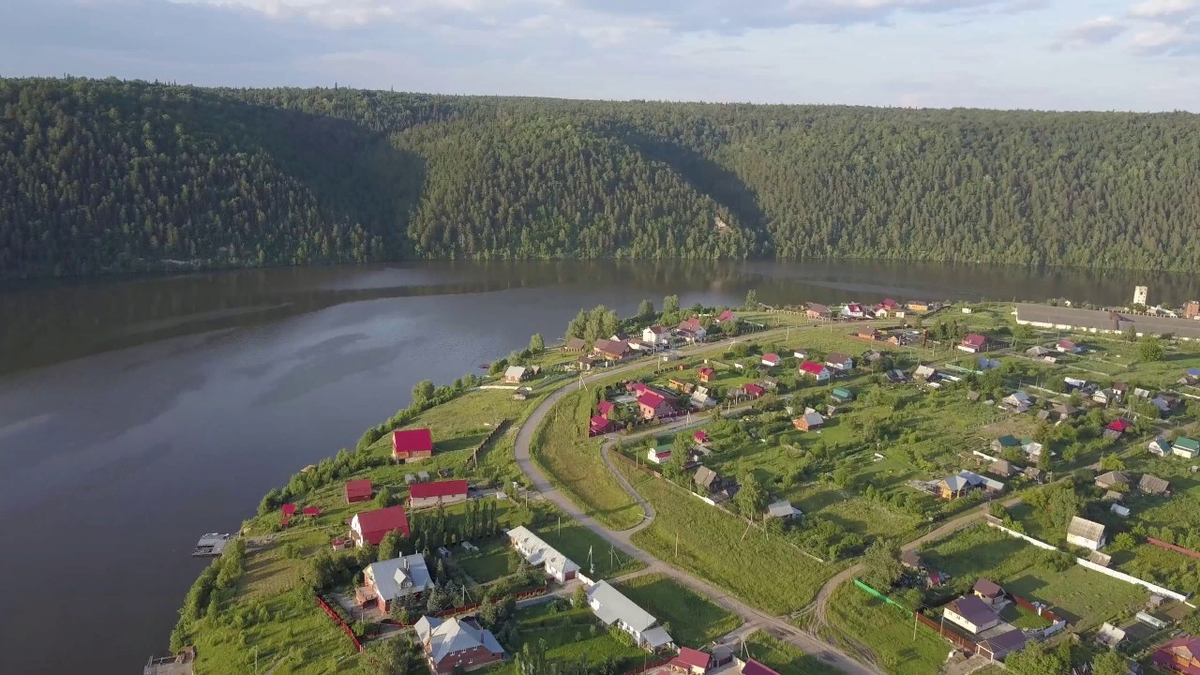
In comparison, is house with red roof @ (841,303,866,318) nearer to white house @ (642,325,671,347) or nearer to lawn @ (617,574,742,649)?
white house @ (642,325,671,347)

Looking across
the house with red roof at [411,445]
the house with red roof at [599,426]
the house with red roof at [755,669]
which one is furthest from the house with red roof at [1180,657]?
the house with red roof at [411,445]

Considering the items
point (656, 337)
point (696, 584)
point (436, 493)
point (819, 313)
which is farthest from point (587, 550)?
point (819, 313)

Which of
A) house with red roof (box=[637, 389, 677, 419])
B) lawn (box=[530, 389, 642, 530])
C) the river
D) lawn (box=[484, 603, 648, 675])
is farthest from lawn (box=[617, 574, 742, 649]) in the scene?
house with red roof (box=[637, 389, 677, 419])

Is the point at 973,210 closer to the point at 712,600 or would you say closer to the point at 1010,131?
the point at 1010,131

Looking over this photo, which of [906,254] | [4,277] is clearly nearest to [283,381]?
[4,277]

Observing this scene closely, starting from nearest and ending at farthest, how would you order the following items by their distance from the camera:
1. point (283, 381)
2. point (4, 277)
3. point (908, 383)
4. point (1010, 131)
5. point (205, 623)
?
1. point (205, 623)
2. point (908, 383)
3. point (283, 381)
4. point (4, 277)
5. point (1010, 131)

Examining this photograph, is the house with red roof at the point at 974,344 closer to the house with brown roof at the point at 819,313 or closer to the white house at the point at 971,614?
the house with brown roof at the point at 819,313
